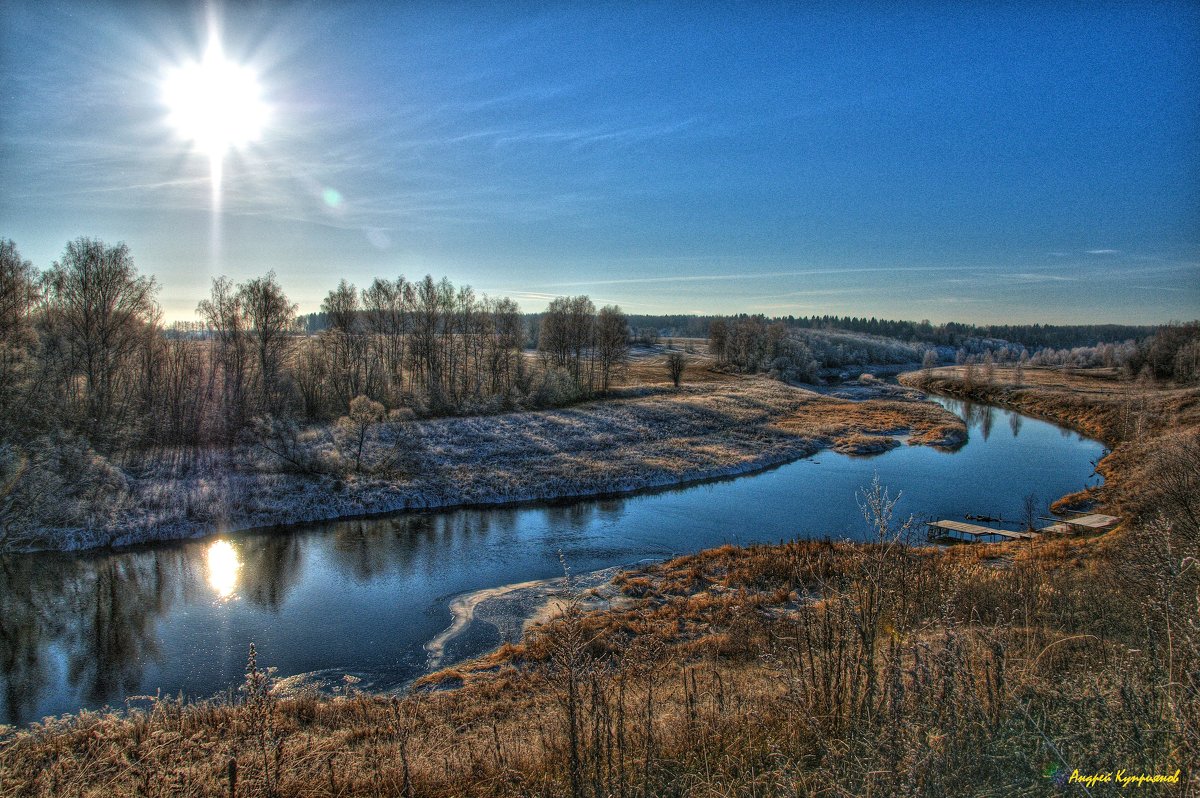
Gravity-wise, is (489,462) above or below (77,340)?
below

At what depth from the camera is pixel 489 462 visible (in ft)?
110

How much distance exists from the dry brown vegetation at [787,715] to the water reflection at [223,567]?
277 inches

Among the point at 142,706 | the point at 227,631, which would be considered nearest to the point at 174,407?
the point at 227,631

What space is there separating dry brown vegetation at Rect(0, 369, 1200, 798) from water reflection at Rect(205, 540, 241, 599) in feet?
23.1

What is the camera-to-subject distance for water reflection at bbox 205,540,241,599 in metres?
18.5

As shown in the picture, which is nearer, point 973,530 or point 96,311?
point 973,530

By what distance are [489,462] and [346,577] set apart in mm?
14225

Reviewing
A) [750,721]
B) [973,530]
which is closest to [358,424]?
[973,530]

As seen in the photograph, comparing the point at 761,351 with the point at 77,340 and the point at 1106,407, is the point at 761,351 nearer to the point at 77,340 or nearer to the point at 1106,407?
the point at 1106,407

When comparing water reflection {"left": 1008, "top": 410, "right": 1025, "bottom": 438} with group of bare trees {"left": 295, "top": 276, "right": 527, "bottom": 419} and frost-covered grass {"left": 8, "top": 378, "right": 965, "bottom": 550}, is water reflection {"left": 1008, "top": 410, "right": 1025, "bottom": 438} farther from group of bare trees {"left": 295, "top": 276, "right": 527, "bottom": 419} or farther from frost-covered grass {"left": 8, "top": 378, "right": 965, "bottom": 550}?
group of bare trees {"left": 295, "top": 276, "right": 527, "bottom": 419}

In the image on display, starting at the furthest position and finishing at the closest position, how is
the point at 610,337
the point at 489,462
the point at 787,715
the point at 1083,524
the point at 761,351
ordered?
the point at 761,351 → the point at 610,337 → the point at 489,462 → the point at 1083,524 → the point at 787,715

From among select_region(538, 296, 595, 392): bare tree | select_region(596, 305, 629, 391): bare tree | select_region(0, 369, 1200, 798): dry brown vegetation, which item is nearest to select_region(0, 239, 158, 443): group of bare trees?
select_region(0, 369, 1200, 798): dry brown vegetation

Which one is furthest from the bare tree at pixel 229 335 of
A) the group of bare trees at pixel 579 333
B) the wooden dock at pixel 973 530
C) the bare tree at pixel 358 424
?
the wooden dock at pixel 973 530

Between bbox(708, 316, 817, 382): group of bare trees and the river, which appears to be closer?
the river
